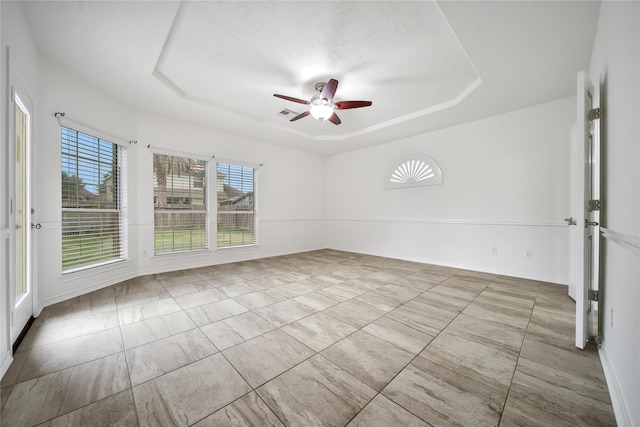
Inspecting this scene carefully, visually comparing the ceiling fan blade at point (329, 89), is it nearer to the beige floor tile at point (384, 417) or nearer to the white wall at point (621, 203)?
the white wall at point (621, 203)


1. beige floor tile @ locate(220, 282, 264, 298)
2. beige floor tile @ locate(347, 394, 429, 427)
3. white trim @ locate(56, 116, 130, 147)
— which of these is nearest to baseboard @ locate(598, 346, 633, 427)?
beige floor tile @ locate(347, 394, 429, 427)

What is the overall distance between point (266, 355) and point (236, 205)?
3.76m

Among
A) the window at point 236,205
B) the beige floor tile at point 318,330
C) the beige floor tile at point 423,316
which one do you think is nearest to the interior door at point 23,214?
the beige floor tile at point 318,330

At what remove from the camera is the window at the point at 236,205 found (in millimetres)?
4793

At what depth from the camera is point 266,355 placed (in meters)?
1.75

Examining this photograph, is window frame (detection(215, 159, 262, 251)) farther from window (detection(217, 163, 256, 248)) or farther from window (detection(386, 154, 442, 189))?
window (detection(386, 154, 442, 189))

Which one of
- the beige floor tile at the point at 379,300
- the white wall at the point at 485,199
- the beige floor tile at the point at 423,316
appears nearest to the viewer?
the beige floor tile at the point at 423,316

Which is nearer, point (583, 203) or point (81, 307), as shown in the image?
point (583, 203)

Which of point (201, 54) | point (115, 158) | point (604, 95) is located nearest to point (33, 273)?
point (115, 158)

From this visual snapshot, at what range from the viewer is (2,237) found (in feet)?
5.04

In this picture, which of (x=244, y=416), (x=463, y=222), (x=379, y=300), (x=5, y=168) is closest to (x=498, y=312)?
(x=379, y=300)

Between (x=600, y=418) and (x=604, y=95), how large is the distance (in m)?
2.05

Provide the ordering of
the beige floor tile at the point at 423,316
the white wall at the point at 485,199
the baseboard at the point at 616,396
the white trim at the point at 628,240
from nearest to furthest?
the white trim at the point at 628,240, the baseboard at the point at 616,396, the beige floor tile at the point at 423,316, the white wall at the point at 485,199

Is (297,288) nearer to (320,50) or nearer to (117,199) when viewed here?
(320,50)
